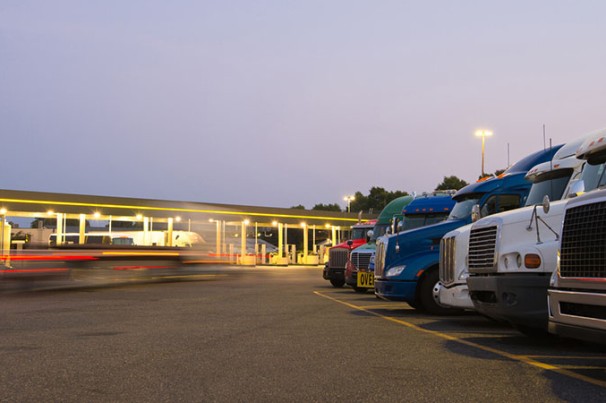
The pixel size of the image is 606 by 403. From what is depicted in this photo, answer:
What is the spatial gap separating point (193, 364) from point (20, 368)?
Answer: 5.76 ft

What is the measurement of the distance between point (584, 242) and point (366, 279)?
15.0 meters

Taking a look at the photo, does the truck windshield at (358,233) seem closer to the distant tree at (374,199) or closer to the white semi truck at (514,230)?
the white semi truck at (514,230)

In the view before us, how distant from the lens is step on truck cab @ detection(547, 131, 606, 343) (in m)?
5.62

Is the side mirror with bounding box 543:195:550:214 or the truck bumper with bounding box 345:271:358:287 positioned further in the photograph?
the truck bumper with bounding box 345:271:358:287

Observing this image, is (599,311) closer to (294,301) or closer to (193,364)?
(193,364)

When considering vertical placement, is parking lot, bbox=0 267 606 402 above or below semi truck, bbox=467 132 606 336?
below

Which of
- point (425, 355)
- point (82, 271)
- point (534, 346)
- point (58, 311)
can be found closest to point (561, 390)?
point (425, 355)

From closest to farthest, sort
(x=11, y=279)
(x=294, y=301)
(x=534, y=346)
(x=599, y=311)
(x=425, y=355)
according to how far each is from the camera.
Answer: (x=599, y=311), (x=425, y=355), (x=534, y=346), (x=294, y=301), (x=11, y=279)

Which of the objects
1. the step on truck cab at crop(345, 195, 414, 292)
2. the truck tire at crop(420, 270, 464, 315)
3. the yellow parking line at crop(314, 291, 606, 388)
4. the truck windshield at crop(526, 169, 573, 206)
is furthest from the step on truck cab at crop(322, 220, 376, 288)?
the truck windshield at crop(526, 169, 573, 206)

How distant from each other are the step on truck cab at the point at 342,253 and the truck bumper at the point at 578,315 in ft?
60.7

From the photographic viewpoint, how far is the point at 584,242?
19.2ft

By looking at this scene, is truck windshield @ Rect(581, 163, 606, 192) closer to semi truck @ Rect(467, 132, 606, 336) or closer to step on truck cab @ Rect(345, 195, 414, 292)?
semi truck @ Rect(467, 132, 606, 336)

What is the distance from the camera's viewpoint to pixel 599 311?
5.63 metres

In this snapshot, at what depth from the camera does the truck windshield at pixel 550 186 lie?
9703 mm
